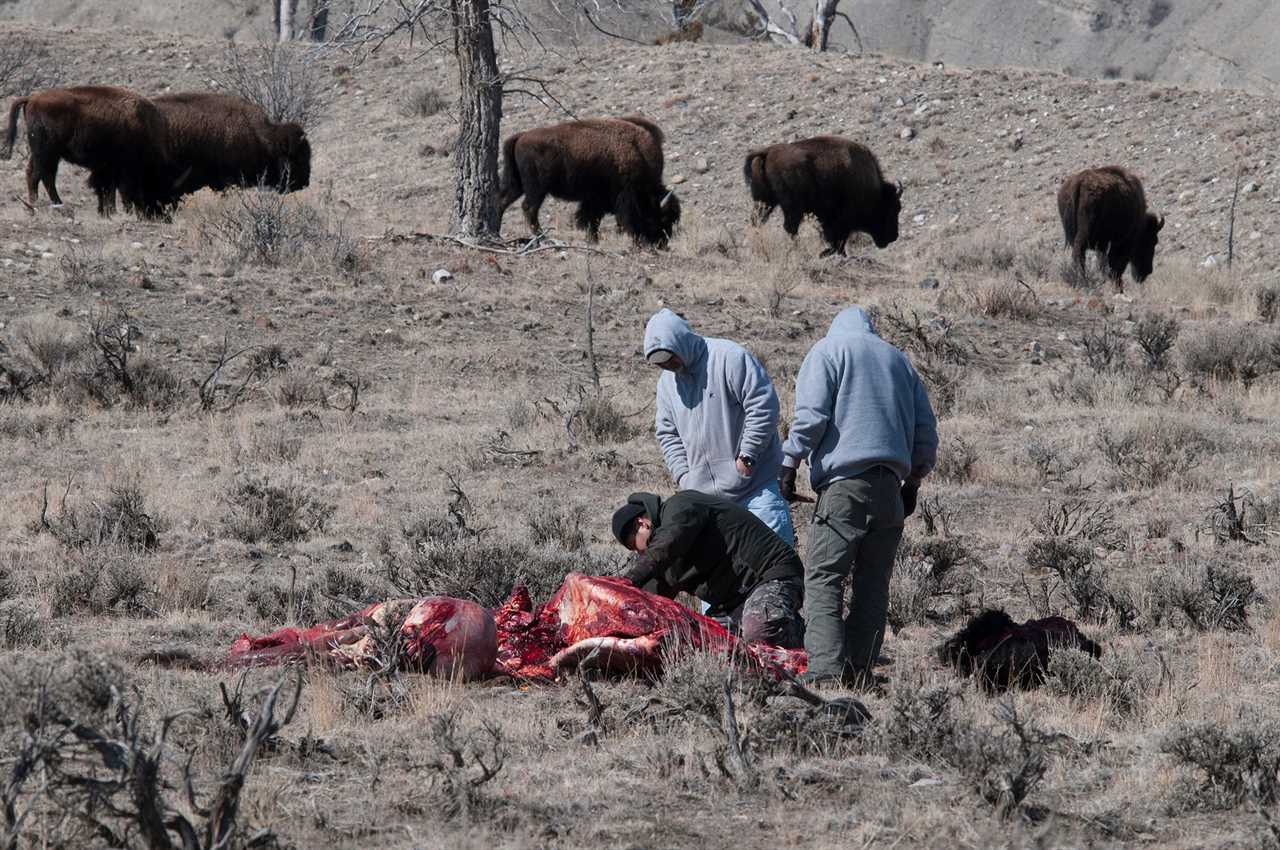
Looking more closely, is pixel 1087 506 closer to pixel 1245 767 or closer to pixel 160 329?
pixel 1245 767

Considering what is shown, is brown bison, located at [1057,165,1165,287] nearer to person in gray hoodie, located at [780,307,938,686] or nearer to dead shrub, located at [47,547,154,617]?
person in gray hoodie, located at [780,307,938,686]

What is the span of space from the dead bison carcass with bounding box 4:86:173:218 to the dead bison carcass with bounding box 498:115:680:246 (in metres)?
4.43

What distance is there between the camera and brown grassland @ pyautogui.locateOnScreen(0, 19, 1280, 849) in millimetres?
4477

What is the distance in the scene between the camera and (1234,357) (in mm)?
14156

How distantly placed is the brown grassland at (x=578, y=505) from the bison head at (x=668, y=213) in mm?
687

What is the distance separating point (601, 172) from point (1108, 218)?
647 centimetres

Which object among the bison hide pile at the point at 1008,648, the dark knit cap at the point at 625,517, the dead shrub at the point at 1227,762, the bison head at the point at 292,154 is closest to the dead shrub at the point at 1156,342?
the bison hide pile at the point at 1008,648

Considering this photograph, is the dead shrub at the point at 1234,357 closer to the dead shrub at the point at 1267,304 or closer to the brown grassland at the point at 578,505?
the brown grassland at the point at 578,505

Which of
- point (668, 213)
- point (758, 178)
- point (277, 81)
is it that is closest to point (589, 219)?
point (668, 213)

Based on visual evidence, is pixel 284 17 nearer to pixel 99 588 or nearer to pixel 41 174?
pixel 41 174

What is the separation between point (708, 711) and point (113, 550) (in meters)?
3.90

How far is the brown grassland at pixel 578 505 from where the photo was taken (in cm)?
448

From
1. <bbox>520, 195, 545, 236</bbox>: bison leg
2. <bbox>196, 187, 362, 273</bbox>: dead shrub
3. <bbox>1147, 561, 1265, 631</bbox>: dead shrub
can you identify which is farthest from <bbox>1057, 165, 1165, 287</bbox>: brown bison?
<bbox>1147, 561, 1265, 631</bbox>: dead shrub

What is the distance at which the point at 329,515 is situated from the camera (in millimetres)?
9195
